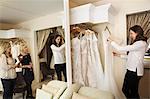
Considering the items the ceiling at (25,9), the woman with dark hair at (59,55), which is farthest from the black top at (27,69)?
the ceiling at (25,9)

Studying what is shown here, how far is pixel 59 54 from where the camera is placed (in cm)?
221

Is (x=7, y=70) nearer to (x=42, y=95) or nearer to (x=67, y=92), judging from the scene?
(x=42, y=95)

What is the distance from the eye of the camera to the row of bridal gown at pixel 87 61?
6.82 feet

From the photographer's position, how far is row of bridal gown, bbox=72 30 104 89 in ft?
6.82

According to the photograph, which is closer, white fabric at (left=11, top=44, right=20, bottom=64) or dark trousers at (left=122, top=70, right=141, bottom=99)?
dark trousers at (left=122, top=70, right=141, bottom=99)

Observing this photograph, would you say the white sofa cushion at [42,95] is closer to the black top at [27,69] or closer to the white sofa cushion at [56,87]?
the white sofa cushion at [56,87]

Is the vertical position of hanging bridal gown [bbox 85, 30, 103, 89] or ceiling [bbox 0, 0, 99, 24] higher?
ceiling [bbox 0, 0, 99, 24]

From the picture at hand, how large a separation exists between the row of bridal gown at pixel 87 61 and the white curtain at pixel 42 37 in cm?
36

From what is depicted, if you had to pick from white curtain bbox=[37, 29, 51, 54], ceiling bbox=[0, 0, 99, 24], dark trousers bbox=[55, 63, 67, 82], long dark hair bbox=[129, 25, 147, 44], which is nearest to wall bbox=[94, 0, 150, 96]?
long dark hair bbox=[129, 25, 147, 44]

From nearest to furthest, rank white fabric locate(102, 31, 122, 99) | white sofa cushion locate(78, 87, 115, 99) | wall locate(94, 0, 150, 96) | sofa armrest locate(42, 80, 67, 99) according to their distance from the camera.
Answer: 1. white sofa cushion locate(78, 87, 115, 99)
2. wall locate(94, 0, 150, 96)
3. white fabric locate(102, 31, 122, 99)
4. sofa armrest locate(42, 80, 67, 99)

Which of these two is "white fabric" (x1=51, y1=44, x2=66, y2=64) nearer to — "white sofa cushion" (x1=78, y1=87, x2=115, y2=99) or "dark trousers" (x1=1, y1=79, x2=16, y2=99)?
"white sofa cushion" (x1=78, y1=87, x2=115, y2=99)

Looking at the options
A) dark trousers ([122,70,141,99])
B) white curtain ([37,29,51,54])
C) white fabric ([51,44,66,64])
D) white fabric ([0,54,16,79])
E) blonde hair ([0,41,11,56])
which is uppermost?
white curtain ([37,29,51,54])

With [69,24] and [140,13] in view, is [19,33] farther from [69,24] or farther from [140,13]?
[140,13]

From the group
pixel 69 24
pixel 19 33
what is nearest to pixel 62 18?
pixel 69 24
